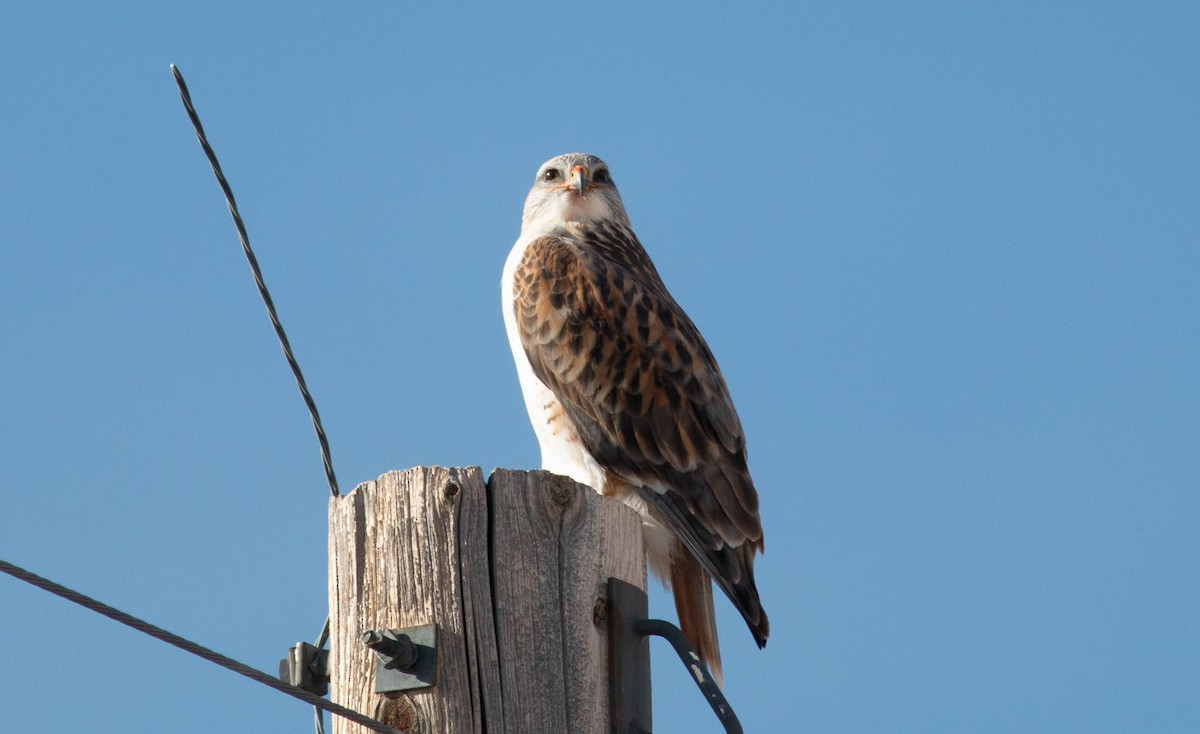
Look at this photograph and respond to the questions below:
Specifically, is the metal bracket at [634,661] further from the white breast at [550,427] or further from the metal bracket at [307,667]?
the white breast at [550,427]

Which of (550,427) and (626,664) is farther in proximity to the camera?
(550,427)

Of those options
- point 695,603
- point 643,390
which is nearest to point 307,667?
point 695,603

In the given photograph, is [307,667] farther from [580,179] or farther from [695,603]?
[580,179]

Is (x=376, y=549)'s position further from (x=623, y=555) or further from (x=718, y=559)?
(x=718, y=559)

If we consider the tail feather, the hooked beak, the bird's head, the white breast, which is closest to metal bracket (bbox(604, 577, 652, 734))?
the tail feather

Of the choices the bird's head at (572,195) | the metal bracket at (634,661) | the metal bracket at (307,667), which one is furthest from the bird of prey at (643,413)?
the metal bracket at (307,667)

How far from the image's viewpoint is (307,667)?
3.39 m

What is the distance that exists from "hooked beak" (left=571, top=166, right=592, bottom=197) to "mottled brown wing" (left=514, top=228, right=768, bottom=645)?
827 millimetres

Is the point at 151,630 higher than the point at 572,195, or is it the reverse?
the point at 572,195

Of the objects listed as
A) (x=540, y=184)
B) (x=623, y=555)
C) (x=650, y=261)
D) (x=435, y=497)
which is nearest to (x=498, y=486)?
(x=435, y=497)

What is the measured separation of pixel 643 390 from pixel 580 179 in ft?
5.45

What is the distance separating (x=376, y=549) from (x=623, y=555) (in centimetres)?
53

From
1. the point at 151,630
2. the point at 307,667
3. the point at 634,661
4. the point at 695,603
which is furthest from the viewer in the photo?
the point at 695,603

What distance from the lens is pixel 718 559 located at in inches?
189
